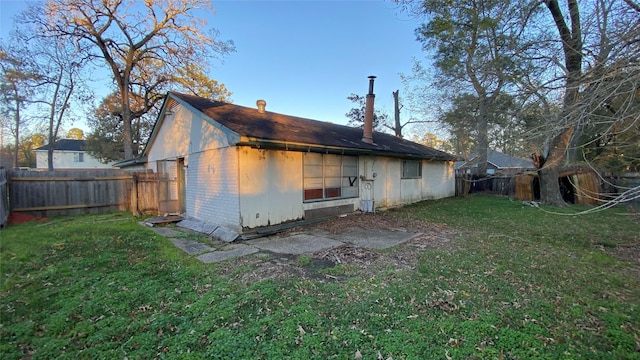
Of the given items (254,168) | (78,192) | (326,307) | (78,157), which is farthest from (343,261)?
(78,157)

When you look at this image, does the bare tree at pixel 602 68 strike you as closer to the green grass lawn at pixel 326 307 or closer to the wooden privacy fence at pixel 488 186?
the green grass lawn at pixel 326 307

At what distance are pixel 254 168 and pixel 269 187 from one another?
26.1 inches

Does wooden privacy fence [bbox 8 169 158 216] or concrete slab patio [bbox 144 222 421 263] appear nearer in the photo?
concrete slab patio [bbox 144 222 421 263]

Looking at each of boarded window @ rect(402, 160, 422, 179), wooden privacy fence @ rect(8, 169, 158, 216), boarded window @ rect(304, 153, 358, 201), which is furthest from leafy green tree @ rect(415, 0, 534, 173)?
wooden privacy fence @ rect(8, 169, 158, 216)

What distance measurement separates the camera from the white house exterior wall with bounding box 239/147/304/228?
6902 millimetres

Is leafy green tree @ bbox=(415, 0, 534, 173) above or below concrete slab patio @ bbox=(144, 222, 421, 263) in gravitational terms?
above

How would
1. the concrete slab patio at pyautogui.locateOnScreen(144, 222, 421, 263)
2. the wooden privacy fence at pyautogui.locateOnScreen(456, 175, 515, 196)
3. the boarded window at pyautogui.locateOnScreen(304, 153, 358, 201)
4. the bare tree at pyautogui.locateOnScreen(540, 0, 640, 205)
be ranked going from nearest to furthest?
the bare tree at pyautogui.locateOnScreen(540, 0, 640, 205), the concrete slab patio at pyautogui.locateOnScreen(144, 222, 421, 263), the boarded window at pyautogui.locateOnScreen(304, 153, 358, 201), the wooden privacy fence at pyautogui.locateOnScreen(456, 175, 515, 196)

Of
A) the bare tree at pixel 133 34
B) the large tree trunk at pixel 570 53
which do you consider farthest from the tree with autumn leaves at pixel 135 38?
the large tree trunk at pixel 570 53

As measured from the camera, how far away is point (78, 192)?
10188mm

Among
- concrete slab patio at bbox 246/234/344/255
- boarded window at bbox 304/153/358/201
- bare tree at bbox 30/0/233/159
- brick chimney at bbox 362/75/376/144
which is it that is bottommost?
concrete slab patio at bbox 246/234/344/255

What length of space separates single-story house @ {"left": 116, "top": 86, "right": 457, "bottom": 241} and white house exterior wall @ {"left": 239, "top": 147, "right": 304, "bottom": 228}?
0.03m

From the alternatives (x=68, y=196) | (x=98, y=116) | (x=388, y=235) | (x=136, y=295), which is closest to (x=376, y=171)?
(x=388, y=235)

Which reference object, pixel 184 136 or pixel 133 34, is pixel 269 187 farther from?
pixel 133 34

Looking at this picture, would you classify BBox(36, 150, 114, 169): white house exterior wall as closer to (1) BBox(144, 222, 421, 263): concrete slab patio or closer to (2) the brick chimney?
(2) the brick chimney
